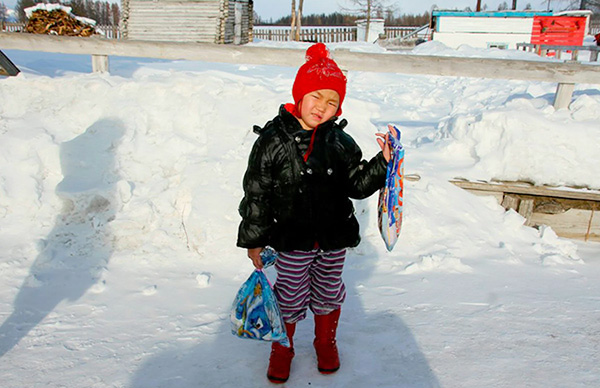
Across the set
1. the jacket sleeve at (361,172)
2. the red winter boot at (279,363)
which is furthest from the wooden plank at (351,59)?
the red winter boot at (279,363)

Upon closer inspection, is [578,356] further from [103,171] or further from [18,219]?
[18,219]

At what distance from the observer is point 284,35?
1249 inches

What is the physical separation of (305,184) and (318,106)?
399 mm

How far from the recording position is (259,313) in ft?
7.88

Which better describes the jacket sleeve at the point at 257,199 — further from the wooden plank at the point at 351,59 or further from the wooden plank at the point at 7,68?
the wooden plank at the point at 7,68

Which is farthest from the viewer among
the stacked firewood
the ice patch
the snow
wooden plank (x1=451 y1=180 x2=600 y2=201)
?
the stacked firewood

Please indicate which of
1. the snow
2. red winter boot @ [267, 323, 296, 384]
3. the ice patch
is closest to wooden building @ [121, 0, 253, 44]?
the snow

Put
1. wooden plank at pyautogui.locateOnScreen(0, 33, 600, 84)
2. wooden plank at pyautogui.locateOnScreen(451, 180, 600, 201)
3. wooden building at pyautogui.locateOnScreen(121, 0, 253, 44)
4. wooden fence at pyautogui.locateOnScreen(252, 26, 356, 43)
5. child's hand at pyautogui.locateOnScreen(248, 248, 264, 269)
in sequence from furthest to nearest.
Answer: wooden fence at pyautogui.locateOnScreen(252, 26, 356, 43)
wooden building at pyautogui.locateOnScreen(121, 0, 253, 44)
wooden plank at pyautogui.locateOnScreen(0, 33, 600, 84)
wooden plank at pyautogui.locateOnScreen(451, 180, 600, 201)
child's hand at pyautogui.locateOnScreen(248, 248, 264, 269)

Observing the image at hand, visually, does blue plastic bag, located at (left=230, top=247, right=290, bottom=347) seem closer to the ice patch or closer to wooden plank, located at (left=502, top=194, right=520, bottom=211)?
the ice patch

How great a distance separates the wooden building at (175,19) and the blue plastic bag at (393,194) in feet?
60.4

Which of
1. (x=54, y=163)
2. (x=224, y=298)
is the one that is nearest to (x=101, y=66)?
(x=54, y=163)

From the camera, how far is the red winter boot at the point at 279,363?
2.49 meters

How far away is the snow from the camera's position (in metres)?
2.68

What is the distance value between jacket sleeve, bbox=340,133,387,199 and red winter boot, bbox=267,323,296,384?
0.86m
